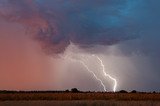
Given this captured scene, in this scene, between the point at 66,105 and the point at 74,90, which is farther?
the point at 74,90

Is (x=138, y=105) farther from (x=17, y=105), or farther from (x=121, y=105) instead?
(x=17, y=105)

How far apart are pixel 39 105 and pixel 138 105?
1062cm

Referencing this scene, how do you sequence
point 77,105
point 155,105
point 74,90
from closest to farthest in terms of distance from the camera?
point 155,105 < point 77,105 < point 74,90

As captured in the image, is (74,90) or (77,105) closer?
(77,105)

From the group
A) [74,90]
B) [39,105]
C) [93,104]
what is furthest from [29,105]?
[74,90]

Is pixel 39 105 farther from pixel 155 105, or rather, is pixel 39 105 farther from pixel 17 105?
pixel 155 105

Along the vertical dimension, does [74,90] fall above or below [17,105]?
above

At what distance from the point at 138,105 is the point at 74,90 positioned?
5135cm

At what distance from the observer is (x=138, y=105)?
46.8 metres

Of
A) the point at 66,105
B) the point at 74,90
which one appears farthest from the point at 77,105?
the point at 74,90

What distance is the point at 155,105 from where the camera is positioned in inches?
1775

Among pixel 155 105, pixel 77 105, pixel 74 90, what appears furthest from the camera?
pixel 74 90

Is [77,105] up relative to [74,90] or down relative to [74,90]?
down

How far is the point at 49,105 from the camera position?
4706 centimetres
